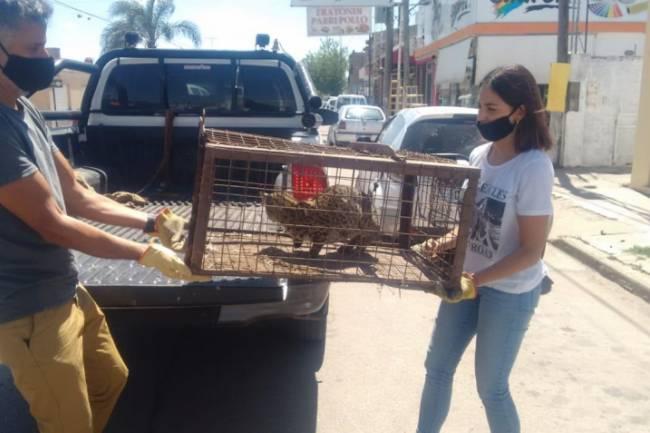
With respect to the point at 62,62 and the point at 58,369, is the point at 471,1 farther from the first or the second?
the point at 58,369

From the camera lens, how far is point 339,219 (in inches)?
109

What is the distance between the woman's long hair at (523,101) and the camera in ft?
8.79

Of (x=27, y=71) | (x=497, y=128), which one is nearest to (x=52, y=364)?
(x=27, y=71)

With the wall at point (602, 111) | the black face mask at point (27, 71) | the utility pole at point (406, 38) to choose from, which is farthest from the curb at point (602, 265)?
the utility pole at point (406, 38)

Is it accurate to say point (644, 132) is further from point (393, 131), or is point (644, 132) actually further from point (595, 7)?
point (595, 7)

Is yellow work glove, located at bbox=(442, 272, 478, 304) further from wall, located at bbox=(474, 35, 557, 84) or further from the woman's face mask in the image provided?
wall, located at bbox=(474, 35, 557, 84)

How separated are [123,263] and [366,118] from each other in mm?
19427

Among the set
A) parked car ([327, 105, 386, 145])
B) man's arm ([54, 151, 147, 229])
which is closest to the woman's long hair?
man's arm ([54, 151, 147, 229])

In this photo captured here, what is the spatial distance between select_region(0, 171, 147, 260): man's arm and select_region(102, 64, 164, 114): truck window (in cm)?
360

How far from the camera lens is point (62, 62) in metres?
5.38

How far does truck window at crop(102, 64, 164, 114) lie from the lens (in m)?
5.80

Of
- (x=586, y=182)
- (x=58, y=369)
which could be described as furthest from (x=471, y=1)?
(x=58, y=369)

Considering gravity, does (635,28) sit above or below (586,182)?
above

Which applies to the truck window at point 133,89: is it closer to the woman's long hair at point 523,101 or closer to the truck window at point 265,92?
the truck window at point 265,92
